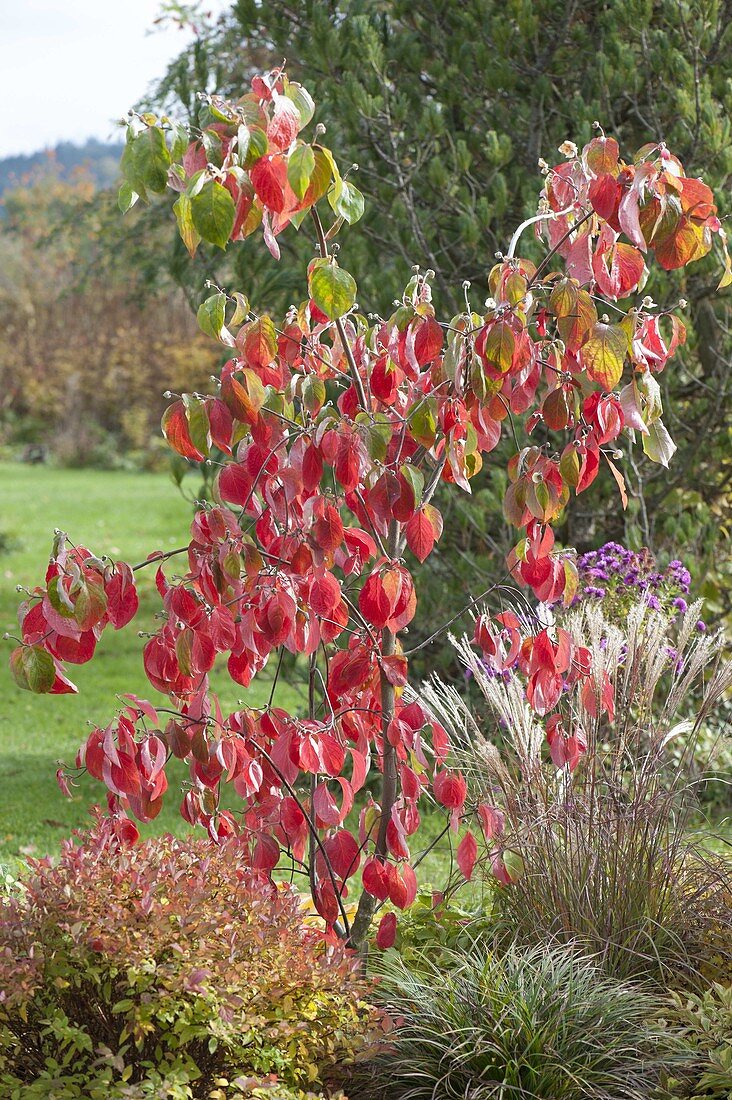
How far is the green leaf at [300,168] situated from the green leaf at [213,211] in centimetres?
12

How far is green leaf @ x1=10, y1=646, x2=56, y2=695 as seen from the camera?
7.23ft

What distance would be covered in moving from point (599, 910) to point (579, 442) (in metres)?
1.11

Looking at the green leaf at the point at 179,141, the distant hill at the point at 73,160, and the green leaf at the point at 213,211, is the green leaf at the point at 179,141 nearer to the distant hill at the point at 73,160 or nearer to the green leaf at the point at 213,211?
the green leaf at the point at 213,211

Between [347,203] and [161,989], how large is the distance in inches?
59.9

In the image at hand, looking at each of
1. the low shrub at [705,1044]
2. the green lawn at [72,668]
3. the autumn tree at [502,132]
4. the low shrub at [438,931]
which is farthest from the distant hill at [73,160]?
the low shrub at [705,1044]

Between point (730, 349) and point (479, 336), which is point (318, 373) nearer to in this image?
point (479, 336)

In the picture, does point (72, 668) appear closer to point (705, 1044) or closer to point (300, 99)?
point (705, 1044)

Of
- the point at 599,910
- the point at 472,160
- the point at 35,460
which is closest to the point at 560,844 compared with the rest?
the point at 599,910

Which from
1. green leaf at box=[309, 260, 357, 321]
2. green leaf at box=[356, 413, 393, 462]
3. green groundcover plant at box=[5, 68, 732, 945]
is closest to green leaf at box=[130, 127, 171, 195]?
green groundcover plant at box=[5, 68, 732, 945]

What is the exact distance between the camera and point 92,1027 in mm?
2225

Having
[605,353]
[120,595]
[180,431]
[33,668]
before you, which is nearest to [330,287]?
[180,431]

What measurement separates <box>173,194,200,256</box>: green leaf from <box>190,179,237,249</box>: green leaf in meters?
0.02

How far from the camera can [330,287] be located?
2.18 m

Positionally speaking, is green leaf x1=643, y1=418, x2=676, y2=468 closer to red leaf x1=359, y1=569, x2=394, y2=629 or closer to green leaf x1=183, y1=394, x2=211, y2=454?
red leaf x1=359, y1=569, x2=394, y2=629
